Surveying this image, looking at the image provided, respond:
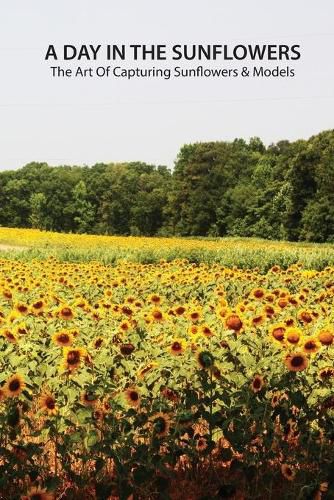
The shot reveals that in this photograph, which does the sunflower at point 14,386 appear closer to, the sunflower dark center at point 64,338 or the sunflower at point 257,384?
the sunflower dark center at point 64,338

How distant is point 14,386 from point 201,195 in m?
62.6

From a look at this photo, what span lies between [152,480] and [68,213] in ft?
280

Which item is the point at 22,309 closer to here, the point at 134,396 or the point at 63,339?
the point at 63,339

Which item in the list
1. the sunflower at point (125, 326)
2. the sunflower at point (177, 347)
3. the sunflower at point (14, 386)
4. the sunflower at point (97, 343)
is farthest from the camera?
the sunflower at point (125, 326)

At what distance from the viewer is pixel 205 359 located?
13.7 feet

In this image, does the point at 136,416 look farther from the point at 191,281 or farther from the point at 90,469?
the point at 191,281

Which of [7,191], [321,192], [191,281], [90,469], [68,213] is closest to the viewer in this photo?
[90,469]

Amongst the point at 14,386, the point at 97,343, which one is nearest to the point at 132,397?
the point at 14,386

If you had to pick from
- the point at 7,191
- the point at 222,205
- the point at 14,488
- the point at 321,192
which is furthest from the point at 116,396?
the point at 7,191

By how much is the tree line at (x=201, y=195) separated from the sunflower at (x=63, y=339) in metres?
49.5

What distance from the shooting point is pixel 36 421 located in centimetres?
509

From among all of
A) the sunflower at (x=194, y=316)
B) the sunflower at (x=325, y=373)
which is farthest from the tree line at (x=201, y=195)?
the sunflower at (x=325, y=373)

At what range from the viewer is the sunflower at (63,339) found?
14.8ft

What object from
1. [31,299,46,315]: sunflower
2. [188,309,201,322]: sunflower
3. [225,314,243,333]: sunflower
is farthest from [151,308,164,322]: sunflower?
[31,299,46,315]: sunflower
